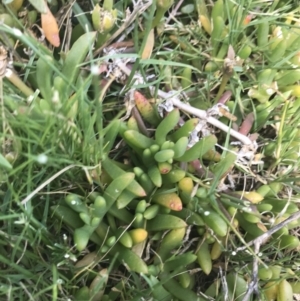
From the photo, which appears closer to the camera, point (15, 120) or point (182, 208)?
point (15, 120)

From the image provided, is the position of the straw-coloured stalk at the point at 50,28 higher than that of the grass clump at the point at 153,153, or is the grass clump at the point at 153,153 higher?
the straw-coloured stalk at the point at 50,28

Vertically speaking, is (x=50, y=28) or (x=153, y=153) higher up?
(x=50, y=28)

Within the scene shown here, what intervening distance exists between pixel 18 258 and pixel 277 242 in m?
0.58

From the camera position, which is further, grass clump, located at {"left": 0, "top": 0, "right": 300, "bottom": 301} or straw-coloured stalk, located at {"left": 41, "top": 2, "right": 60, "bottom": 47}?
straw-coloured stalk, located at {"left": 41, "top": 2, "right": 60, "bottom": 47}

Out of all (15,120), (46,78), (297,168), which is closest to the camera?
(15,120)

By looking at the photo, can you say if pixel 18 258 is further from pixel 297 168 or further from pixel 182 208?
pixel 297 168

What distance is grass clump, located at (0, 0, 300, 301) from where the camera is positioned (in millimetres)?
956

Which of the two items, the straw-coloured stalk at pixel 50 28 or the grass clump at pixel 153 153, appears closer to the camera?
the grass clump at pixel 153 153

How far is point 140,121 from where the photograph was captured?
1075 millimetres

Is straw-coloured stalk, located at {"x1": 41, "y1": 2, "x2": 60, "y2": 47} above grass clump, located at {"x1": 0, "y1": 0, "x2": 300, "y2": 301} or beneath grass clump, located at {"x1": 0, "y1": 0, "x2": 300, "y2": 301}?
above

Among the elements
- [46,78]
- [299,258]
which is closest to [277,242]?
[299,258]

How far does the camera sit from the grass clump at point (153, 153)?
96cm

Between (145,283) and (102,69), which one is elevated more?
(102,69)

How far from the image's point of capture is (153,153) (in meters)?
1.02
